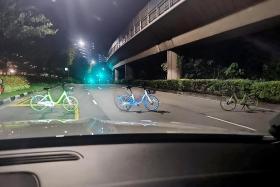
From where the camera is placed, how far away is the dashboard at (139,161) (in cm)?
211

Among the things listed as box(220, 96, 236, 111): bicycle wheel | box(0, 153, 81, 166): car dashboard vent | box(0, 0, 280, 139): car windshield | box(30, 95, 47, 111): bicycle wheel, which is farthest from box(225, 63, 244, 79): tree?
box(0, 153, 81, 166): car dashboard vent

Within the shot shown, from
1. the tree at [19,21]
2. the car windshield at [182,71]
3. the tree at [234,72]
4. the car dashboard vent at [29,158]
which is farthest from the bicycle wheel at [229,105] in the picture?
the tree at [19,21]

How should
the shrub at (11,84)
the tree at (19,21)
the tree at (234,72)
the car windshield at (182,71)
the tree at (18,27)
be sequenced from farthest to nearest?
the tree at (18,27) → the tree at (19,21) → the shrub at (11,84) → the tree at (234,72) → the car windshield at (182,71)

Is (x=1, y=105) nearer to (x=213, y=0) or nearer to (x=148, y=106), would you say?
(x=148, y=106)

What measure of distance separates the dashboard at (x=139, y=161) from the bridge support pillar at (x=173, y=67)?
44.2 meters

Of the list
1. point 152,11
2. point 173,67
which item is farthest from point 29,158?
point 173,67

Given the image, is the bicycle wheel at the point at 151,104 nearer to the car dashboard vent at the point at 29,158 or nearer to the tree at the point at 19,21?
the car dashboard vent at the point at 29,158

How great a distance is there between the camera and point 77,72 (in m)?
140

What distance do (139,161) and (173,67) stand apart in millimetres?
45439

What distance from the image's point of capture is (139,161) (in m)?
2.29

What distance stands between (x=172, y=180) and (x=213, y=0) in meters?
28.0

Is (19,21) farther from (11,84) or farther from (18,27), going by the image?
(11,84)

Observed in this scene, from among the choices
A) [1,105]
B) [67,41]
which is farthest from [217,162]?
[67,41]

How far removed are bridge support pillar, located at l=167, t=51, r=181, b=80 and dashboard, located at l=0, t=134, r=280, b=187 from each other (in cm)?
4422
